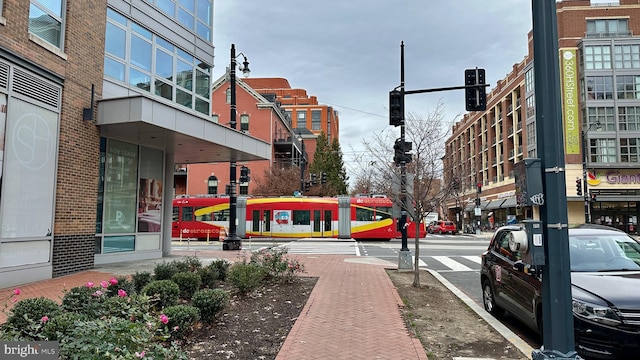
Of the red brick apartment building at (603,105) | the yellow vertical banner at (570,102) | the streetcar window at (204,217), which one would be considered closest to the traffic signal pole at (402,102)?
the streetcar window at (204,217)

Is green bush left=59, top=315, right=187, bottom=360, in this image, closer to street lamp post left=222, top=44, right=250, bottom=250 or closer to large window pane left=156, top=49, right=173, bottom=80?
large window pane left=156, top=49, right=173, bottom=80

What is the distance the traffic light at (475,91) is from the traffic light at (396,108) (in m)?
1.92

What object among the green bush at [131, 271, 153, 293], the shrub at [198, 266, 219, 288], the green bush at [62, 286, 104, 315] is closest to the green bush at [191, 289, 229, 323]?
the green bush at [62, 286, 104, 315]

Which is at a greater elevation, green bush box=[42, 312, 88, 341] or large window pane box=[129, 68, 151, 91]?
large window pane box=[129, 68, 151, 91]

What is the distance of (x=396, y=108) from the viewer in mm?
12188

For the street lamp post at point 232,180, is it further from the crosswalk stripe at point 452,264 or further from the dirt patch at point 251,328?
the dirt patch at point 251,328

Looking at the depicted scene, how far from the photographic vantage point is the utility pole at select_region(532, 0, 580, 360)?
350 centimetres

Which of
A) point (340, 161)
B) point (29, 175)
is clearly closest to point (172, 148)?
point (29, 175)

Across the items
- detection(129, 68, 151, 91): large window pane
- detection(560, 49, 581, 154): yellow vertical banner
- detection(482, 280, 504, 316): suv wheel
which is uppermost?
detection(560, 49, 581, 154): yellow vertical banner

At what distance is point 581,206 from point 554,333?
44.6 meters

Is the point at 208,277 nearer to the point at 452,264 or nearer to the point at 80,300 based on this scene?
the point at 80,300

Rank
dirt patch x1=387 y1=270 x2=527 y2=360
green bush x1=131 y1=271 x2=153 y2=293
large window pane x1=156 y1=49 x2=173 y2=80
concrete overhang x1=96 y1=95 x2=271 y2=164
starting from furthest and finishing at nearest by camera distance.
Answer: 1. large window pane x1=156 y1=49 x2=173 y2=80
2. concrete overhang x1=96 y1=95 x2=271 y2=164
3. green bush x1=131 y1=271 x2=153 y2=293
4. dirt patch x1=387 y1=270 x2=527 y2=360

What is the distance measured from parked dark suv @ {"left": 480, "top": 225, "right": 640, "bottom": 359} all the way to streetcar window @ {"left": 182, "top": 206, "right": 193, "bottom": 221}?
25850 millimetres

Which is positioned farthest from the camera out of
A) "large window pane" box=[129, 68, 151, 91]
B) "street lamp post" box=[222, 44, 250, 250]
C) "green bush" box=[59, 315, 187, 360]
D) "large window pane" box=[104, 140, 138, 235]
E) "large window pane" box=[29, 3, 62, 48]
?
"street lamp post" box=[222, 44, 250, 250]
